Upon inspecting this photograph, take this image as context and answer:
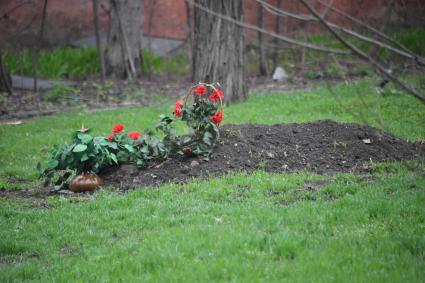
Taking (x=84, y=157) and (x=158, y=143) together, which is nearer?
(x=84, y=157)

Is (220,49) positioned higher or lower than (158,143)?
higher

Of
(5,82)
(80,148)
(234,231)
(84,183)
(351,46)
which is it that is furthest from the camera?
(5,82)

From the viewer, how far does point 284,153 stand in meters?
7.99

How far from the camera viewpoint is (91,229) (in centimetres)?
598

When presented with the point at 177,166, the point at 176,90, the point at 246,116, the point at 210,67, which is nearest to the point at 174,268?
the point at 177,166

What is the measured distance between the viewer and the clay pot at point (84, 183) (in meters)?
7.42

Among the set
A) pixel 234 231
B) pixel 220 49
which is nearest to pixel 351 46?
pixel 234 231

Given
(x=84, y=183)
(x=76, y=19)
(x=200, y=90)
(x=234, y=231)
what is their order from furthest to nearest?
(x=76, y=19) → (x=200, y=90) → (x=84, y=183) → (x=234, y=231)

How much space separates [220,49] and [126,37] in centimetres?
576

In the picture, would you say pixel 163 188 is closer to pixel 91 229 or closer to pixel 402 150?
pixel 91 229

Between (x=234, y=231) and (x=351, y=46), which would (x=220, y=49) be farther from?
(x=351, y=46)

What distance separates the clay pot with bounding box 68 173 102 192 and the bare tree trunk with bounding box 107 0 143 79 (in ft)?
33.3

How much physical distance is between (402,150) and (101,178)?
3.78 m

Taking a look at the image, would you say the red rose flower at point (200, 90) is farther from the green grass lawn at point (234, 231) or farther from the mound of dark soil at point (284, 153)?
the green grass lawn at point (234, 231)
